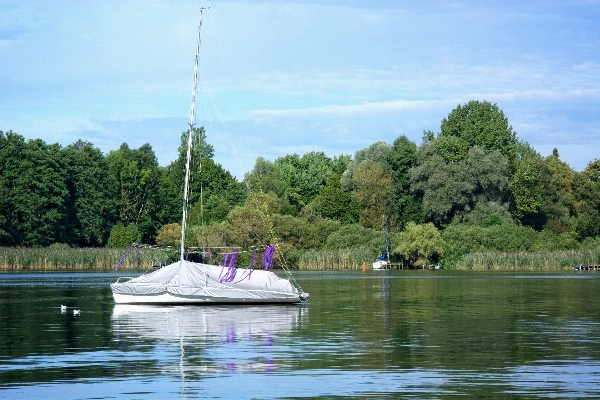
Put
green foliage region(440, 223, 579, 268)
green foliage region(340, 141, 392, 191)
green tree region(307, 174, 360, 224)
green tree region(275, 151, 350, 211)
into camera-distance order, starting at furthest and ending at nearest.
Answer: green tree region(275, 151, 350, 211)
green foliage region(340, 141, 392, 191)
green tree region(307, 174, 360, 224)
green foliage region(440, 223, 579, 268)

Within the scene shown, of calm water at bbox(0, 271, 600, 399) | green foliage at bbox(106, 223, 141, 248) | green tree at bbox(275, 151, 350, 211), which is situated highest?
green tree at bbox(275, 151, 350, 211)

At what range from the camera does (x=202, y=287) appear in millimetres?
46188

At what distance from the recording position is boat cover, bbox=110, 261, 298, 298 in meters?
46.2

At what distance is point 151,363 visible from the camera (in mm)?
24828

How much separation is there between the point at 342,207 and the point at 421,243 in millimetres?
23520

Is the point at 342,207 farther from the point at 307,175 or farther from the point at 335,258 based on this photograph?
the point at 335,258

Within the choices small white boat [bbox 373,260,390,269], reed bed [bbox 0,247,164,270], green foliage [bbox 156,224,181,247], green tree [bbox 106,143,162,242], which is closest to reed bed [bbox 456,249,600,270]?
small white boat [bbox 373,260,390,269]

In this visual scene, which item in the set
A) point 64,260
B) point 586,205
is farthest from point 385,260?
point 586,205

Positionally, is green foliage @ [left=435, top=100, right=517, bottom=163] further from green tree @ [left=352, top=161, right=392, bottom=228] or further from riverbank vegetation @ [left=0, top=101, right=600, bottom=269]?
green tree @ [left=352, top=161, right=392, bottom=228]

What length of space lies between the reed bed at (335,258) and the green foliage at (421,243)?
4.10m

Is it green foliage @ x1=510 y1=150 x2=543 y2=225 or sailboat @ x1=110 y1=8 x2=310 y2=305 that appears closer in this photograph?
sailboat @ x1=110 y1=8 x2=310 y2=305

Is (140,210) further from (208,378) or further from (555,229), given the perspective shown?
(208,378)

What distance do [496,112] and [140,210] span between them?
53.9m

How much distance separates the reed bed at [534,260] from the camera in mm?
103688
